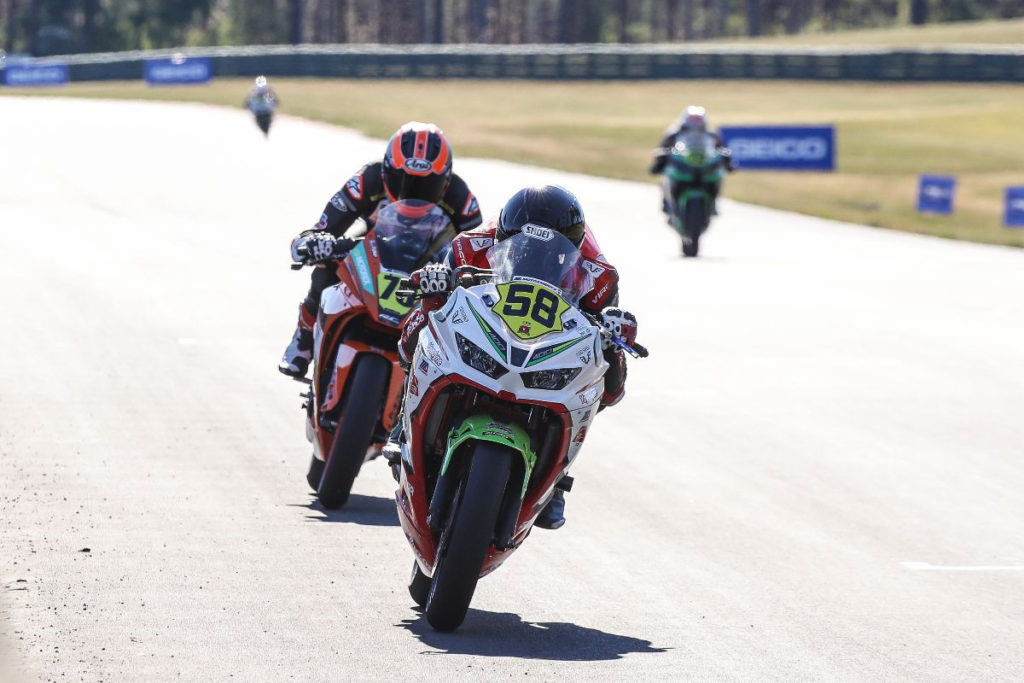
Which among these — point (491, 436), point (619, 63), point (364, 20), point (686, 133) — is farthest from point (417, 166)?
point (364, 20)

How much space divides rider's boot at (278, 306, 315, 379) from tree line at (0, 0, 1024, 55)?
79.8 metres

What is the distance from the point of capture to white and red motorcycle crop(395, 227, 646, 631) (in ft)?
21.0

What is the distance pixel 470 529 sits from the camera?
6.31 meters

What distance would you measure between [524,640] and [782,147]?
3583 cm

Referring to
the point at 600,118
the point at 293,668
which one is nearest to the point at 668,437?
the point at 293,668

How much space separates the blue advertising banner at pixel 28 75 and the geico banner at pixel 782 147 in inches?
1496

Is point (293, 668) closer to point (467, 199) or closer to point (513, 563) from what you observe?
point (513, 563)

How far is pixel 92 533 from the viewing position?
25.9ft

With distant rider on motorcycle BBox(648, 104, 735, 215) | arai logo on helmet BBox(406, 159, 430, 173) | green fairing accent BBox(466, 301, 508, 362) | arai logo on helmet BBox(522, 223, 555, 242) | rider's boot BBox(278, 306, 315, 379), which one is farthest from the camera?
distant rider on motorcycle BBox(648, 104, 735, 215)

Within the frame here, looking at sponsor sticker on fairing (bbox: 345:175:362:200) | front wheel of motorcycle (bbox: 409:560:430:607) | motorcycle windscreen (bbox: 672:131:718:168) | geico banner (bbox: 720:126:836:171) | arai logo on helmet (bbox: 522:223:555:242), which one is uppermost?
arai logo on helmet (bbox: 522:223:555:242)

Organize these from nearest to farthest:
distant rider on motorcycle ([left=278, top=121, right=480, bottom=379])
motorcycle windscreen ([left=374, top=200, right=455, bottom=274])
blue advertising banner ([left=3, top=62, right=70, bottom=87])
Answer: motorcycle windscreen ([left=374, top=200, right=455, bottom=274])
distant rider on motorcycle ([left=278, top=121, right=480, bottom=379])
blue advertising banner ([left=3, top=62, right=70, bottom=87])

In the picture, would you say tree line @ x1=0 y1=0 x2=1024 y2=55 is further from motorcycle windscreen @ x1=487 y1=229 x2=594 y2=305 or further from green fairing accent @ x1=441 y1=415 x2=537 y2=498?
green fairing accent @ x1=441 y1=415 x2=537 y2=498

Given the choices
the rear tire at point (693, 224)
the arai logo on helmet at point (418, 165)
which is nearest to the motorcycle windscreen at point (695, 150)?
the rear tire at point (693, 224)

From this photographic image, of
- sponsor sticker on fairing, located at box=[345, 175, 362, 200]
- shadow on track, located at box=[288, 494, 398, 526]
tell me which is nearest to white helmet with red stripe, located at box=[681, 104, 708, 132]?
sponsor sticker on fairing, located at box=[345, 175, 362, 200]
